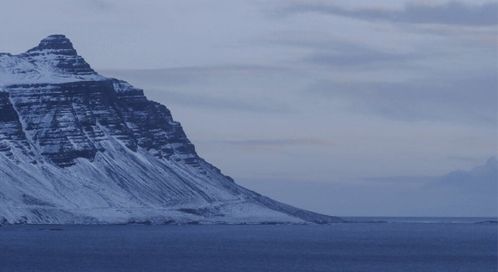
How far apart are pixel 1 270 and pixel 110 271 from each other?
42.5 ft

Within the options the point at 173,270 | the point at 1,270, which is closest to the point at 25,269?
the point at 1,270

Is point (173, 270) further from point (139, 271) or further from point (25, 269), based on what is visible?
point (25, 269)

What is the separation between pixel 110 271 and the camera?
195500 millimetres

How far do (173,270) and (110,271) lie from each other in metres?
8.25

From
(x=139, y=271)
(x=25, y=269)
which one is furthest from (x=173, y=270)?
(x=25, y=269)

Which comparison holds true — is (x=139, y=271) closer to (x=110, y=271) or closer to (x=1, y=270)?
(x=110, y=271)

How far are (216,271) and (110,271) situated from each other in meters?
12.8

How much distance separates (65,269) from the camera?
7849 inches

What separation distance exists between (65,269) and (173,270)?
12.7m

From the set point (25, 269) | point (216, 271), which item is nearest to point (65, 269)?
point (25, 269)

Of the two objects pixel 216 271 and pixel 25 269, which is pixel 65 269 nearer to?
pixel 25 269

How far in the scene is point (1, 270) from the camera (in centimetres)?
19738

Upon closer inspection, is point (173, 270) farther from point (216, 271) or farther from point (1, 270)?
point (1, 270)

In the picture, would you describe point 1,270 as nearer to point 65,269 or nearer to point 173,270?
point 65,269
